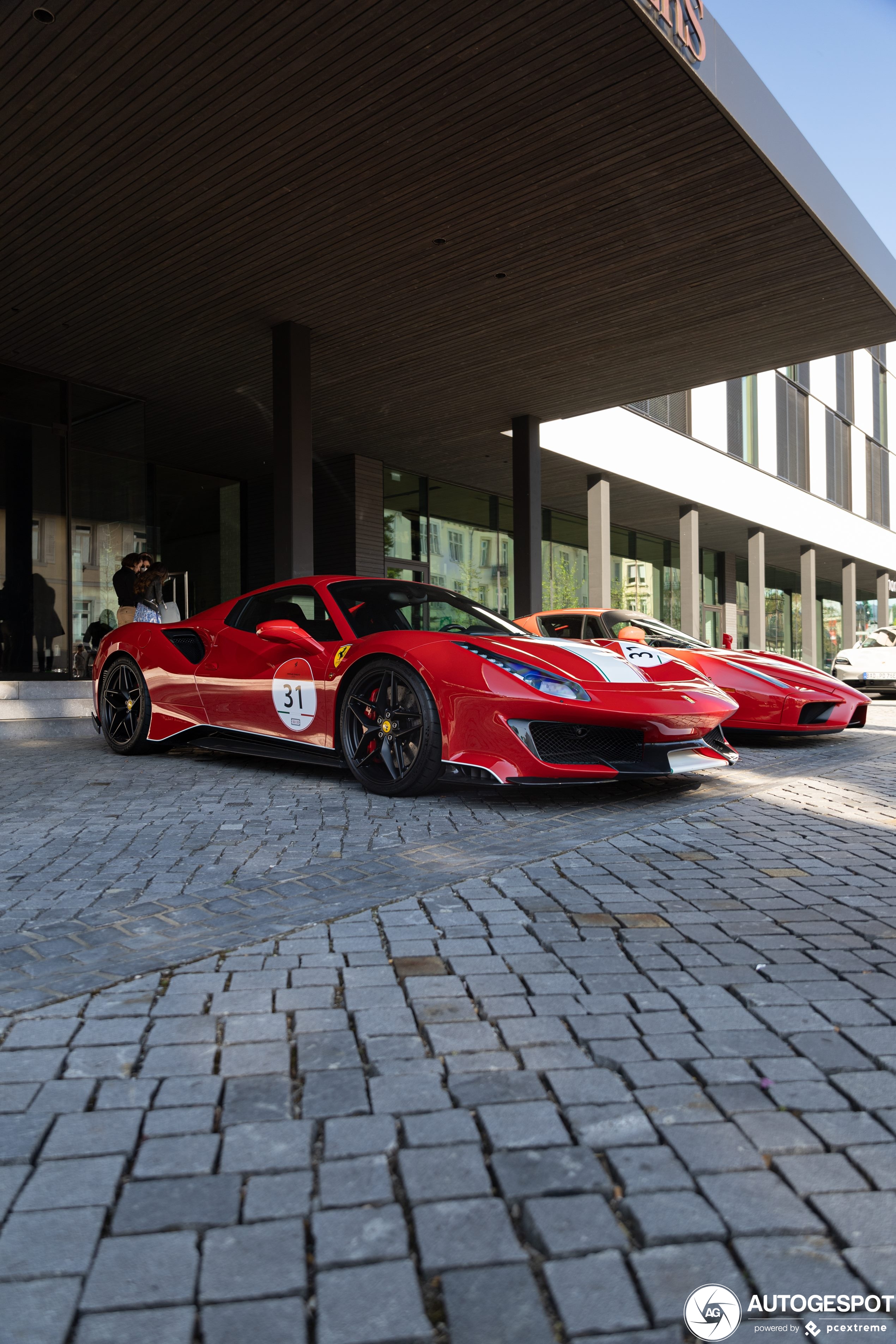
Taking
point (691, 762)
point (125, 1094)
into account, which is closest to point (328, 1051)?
point (125, 1094)

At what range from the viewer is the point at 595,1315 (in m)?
1.21

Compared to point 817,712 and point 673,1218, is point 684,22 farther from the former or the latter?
point 673,1218

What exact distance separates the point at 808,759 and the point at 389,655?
12.5 feet

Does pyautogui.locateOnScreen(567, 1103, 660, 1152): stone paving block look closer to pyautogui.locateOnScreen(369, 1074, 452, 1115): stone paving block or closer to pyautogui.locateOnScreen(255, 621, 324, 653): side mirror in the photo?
pyautogui.locateOnScreen(369, 1074, 452, 1115): stone paving block

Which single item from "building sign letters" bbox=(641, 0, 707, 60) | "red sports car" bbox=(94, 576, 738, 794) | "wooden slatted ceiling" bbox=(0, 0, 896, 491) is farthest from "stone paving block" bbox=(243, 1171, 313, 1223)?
"building sign letters" bbox=(641, 0, 707, 60)

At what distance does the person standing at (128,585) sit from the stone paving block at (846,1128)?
28.8ft

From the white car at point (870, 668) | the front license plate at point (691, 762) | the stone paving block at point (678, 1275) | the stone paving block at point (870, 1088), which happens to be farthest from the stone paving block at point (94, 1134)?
the white car at point (870, 668)

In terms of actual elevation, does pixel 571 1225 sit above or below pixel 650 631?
below

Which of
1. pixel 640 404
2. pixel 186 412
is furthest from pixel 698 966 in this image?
pixel 640 404

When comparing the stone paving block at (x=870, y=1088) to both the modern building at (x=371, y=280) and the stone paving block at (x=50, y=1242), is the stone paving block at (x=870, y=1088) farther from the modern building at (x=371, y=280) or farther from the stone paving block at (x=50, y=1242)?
the modern building at (x=371, y=280)

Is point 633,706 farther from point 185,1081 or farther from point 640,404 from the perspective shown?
point 640,404

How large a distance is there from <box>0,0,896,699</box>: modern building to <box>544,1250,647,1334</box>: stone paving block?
659 cm

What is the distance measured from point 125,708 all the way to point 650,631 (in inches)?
189

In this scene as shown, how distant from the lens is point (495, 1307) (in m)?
1.23
